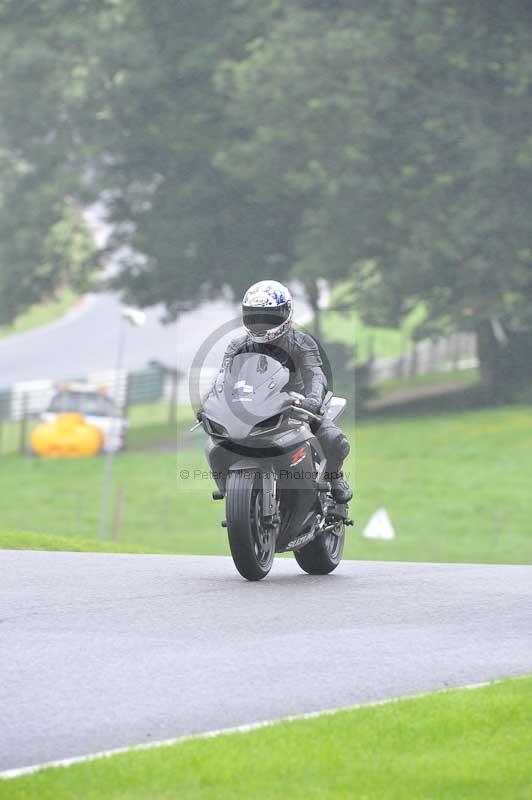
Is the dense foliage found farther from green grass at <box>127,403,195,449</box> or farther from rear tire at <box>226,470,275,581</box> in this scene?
rear tire at <box>226,470,275,581</box>

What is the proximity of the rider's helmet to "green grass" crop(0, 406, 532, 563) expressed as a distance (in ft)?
50.1

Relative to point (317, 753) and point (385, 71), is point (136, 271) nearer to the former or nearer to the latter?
point (385, 71)

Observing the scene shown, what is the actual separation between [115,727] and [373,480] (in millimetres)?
34580

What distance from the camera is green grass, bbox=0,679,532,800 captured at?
18.6 feet

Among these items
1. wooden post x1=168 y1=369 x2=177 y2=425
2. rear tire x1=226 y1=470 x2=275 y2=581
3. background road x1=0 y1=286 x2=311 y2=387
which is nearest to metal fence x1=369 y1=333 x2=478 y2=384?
background road x1=0 y1=286 x2=311 y2=387

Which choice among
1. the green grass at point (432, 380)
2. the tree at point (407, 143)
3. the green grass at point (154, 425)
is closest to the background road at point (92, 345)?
the green grass at point (432, 380)

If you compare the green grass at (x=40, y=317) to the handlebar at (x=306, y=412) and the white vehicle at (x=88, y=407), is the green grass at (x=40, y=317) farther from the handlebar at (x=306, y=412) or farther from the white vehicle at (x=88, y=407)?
the handlebar at (x=306, y=412)

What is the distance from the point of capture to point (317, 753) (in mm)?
6211

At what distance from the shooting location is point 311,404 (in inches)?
437

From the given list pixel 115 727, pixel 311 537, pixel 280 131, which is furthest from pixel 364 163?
pixel 115 727

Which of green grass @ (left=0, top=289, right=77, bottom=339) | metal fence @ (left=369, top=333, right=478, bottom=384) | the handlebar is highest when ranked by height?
the handlebar

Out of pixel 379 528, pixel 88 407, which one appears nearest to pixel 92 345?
pixel 88 407

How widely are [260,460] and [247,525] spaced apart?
0.53 metres

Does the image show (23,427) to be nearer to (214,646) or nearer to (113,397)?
(113,397)
